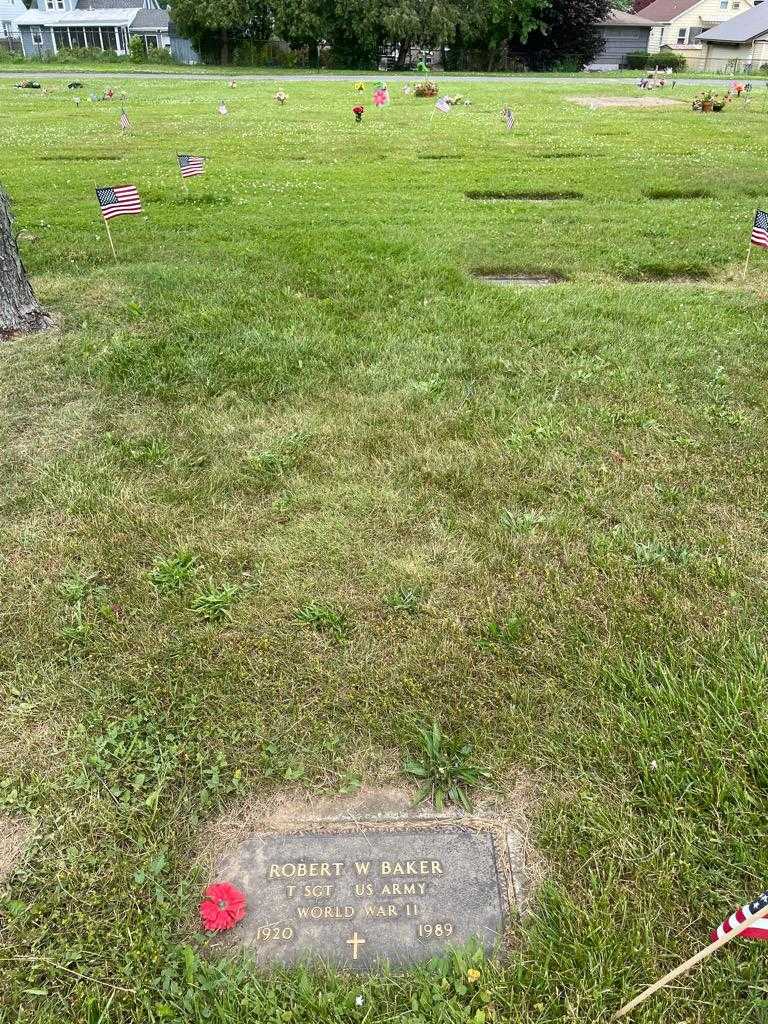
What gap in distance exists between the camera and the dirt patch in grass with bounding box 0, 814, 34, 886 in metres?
2.31

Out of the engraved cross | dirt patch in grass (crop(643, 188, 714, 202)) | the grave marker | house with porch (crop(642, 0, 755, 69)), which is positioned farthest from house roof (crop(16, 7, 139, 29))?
the engraved cross

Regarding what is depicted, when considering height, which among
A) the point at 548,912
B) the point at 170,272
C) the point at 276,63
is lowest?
the point at 548,912

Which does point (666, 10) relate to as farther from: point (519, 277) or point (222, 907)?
point (222, 907)

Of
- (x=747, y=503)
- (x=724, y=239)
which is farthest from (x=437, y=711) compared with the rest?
(x=724, y=239)

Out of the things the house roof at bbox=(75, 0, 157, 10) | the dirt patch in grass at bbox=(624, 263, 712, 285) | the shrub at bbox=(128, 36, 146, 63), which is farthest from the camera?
the house roof at bbox=(75, 0, 157, 10)

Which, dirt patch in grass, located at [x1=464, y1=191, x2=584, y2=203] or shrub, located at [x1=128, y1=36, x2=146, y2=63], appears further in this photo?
shrub, located at [x1=128, y1=36, x2=146, y2=63]

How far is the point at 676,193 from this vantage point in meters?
11.4

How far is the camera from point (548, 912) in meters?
2.15

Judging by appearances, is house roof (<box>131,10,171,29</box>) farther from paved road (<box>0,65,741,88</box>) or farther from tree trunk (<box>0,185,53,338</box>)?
tree trunk (<box>0,185,53,338</box>)

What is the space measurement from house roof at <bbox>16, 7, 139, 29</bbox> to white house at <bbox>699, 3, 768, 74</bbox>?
46.2 meters

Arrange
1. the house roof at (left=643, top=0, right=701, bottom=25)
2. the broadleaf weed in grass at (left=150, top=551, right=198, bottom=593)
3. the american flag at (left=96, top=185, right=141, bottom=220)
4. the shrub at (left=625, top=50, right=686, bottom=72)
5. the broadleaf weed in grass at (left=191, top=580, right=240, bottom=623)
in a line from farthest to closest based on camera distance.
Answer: the house roof at (left=643, top=0, right=701, bottom=25) < the shrub at (left=625, top=50, right=686, bottom=72) < the american flag at (left=96, top=185, right=141, bottom=220) < the broadleaf weed in grass at (left=150, top=551, right=198, bottom=593) < the broadleaf weed in grass at (left=191, top=580, right=240, bottom=623)

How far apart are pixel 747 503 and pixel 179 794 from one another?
338cm

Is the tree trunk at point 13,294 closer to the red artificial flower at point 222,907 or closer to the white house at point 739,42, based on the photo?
the red artificial flower at point 222,907

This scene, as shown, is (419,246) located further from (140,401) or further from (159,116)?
(159,116)
